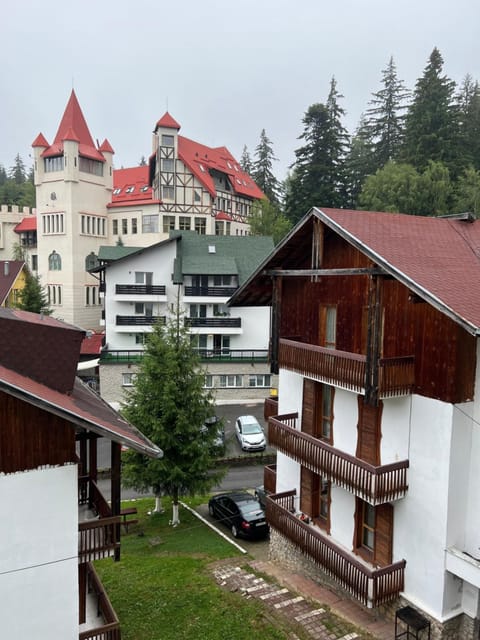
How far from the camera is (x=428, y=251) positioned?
13.1 meters

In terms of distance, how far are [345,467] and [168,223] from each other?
48.4 meters

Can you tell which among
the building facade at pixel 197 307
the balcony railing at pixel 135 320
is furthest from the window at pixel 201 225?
the balcony railing at pixel 135 320

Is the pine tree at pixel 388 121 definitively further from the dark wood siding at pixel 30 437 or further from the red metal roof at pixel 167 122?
the dark wood siding at pixel 30 437

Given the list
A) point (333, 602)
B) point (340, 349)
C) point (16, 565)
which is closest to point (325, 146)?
point (340, 349)

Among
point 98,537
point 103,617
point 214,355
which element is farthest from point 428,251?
point 214,355

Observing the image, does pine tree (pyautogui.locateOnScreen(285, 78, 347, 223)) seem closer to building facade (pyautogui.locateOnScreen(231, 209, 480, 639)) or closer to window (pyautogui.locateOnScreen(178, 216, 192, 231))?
window (pyautogui.locateOnScreen(178, 216, 192, 231))

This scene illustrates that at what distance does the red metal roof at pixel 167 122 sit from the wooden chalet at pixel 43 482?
51.2 meters

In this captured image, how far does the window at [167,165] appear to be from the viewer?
5691cm

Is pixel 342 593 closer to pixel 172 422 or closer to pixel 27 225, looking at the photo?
pixel 172 422

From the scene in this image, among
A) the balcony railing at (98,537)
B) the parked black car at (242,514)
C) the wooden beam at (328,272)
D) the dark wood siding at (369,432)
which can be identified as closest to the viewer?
the balcony railing at (98,537)

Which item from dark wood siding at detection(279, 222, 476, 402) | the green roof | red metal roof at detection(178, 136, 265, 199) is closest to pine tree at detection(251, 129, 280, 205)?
red metal roof at detection(178, 136, 265, 199)

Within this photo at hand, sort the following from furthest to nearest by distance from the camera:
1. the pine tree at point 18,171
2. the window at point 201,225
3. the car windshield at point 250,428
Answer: the pine tree at point 18,171 → the window at point 201,225 → the car windshield at point 250,428

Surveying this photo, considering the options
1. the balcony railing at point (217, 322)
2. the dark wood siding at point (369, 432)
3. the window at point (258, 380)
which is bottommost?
the window at point (258, 380)

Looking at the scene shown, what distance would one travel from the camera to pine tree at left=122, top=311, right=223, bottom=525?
20594 mm
